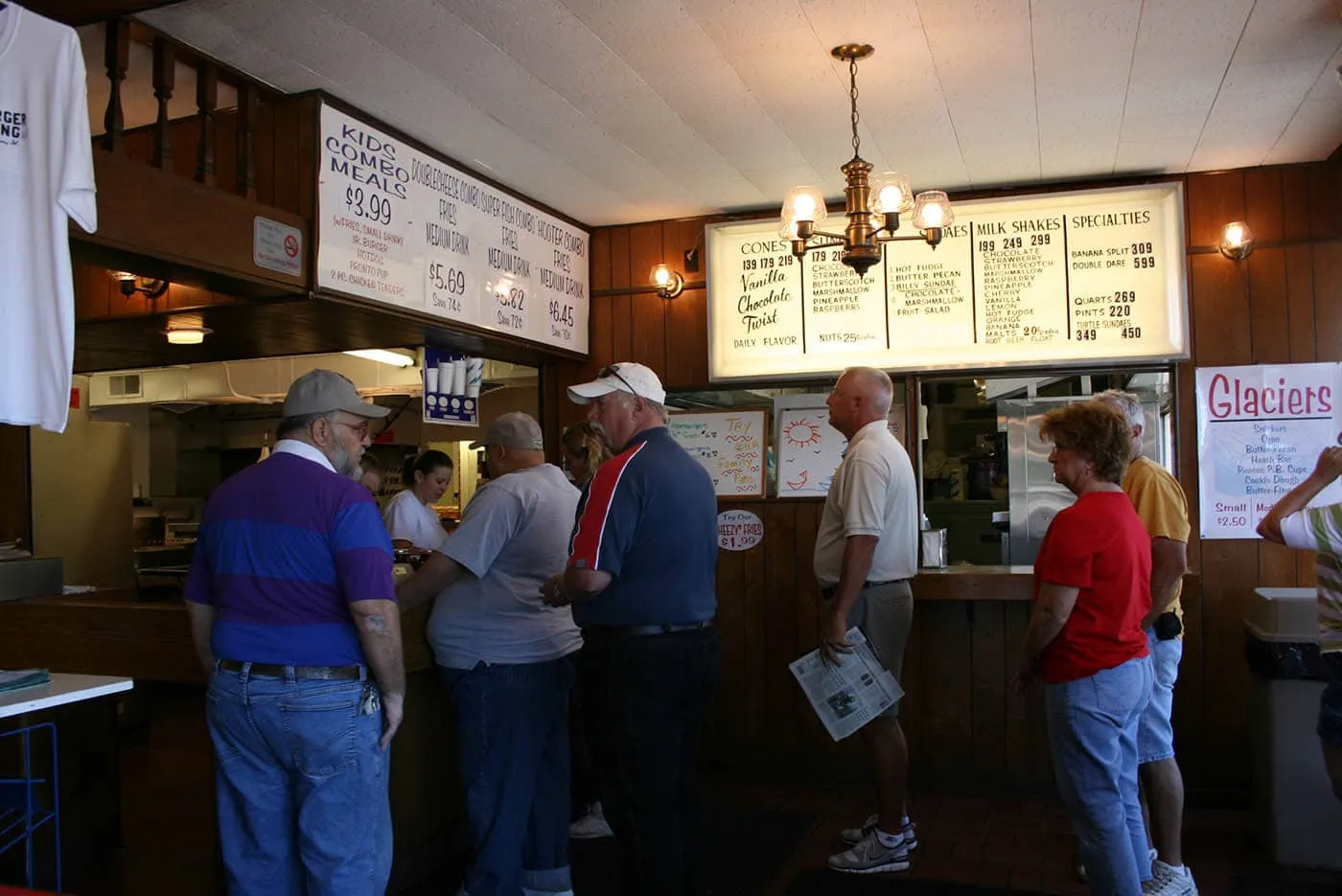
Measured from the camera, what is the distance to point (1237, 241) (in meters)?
4.58

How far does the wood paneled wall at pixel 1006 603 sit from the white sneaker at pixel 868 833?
2.84ft

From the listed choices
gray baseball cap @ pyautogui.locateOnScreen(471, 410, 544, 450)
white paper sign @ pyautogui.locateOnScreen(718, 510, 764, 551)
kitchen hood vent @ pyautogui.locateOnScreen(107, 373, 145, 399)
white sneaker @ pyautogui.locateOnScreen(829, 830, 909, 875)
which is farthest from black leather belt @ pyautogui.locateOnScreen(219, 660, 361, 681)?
kitchen hood vent @ pyautogui.locateOnScreen(107, 373, 145, 399)

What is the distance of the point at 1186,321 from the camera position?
4.68 metres

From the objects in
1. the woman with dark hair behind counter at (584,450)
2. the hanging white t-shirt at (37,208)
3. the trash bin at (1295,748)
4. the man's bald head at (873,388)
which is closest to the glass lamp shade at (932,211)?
the man's bald head at (873,388)

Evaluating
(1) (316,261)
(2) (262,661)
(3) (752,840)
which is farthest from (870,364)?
(2) (262,661)

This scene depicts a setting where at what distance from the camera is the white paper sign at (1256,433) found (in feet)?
14.9

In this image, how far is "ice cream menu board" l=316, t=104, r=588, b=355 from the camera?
373cm

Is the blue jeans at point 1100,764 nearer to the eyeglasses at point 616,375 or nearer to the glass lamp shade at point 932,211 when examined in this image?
the eyeglasses at point 616,375

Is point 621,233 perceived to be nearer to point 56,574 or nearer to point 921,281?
point 921,281

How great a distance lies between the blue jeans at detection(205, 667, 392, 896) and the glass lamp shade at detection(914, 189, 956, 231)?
2712mm

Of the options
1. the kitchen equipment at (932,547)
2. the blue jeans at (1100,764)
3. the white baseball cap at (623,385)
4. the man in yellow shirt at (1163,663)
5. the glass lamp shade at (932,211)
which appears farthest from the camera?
the kitchen equipment at (932,547)

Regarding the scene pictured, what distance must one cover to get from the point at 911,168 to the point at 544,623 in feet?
8.93

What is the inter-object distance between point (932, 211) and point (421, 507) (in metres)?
2.75

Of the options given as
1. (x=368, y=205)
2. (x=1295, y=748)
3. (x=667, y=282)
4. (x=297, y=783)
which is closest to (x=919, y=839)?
(x=1295, y=748)
